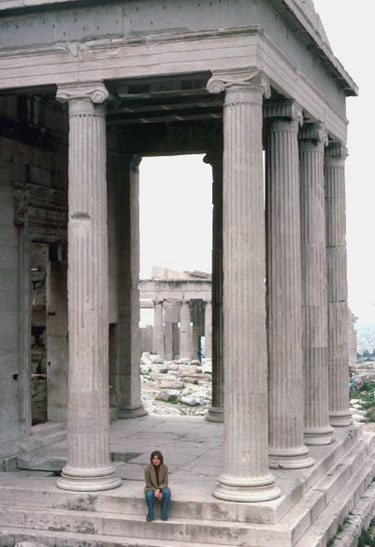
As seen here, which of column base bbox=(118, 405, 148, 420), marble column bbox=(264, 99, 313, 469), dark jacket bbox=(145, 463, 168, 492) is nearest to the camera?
dark jacket bbox=(145, 463, 168, 492)

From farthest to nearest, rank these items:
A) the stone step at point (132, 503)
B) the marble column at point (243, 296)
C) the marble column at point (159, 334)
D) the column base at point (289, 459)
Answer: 1. the marble column at point (159, 334)
2. the column base at point (289, 459)
3. the marble column at point (243, 296)
4. the stone step at point (132, 503)

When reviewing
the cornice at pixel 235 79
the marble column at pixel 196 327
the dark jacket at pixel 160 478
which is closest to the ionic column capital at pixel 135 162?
→ the cornice at pixel 235 79

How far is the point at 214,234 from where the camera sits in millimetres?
27375

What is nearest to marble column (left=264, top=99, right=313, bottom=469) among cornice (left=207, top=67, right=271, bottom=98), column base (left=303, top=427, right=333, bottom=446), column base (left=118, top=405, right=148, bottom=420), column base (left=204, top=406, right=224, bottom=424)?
column base (left=303, top=427, right=333, bottom=446)

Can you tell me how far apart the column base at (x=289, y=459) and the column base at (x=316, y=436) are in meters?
Answer: 2.28

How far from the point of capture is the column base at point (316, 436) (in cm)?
2305

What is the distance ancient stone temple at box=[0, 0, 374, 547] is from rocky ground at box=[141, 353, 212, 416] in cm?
875

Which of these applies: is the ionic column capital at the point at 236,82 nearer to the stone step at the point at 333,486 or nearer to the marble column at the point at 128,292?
the stone step at the point at 333,486

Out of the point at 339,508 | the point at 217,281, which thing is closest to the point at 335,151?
the point at 217,281

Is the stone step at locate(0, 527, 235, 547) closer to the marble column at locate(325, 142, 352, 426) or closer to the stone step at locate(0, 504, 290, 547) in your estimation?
the stone step at locate(0, 504, 290, 547)

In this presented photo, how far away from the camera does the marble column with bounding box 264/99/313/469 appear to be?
67.8 feet

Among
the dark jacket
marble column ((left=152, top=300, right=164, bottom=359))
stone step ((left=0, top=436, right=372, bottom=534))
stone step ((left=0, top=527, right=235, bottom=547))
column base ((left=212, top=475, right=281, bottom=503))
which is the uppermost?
marble column ((left=152, top=300, right=164, bottom=359))

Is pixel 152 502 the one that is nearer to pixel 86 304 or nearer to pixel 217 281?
pixel 86 304

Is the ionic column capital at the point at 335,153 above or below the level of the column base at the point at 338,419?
above
